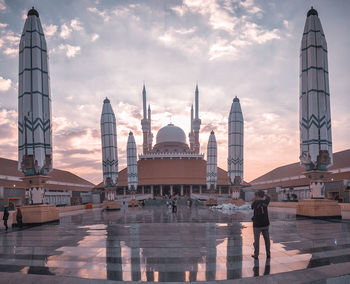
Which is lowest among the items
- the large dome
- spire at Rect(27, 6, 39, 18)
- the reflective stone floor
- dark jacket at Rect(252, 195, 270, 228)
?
the reflective stone floor

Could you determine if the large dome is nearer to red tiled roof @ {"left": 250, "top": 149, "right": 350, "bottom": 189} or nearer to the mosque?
the mosque

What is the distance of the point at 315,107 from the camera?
1892 cm

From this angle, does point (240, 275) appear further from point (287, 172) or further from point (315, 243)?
point (287, 172)

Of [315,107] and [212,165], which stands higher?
[315,107]

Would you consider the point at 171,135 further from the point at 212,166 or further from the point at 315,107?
the point at 315,107

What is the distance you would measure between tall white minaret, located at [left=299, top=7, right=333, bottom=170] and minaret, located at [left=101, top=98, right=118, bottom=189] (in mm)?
19507

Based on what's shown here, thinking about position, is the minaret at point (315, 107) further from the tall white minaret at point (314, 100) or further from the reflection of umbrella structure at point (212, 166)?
the reflection of umbrella structure at point (212, 166)

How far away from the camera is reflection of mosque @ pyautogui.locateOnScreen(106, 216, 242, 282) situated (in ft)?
20.1

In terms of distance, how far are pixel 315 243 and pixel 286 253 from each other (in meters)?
2.01

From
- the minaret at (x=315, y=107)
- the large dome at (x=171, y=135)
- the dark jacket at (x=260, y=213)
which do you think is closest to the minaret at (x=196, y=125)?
the large dome at (x=171, y=135)

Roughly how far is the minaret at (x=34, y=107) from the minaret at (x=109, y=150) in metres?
13.2

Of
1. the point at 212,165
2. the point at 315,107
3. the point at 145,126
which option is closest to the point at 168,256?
the point at 315,107

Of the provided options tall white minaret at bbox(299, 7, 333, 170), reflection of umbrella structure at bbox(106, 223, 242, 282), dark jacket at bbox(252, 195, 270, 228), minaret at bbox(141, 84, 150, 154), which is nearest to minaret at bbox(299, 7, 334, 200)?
tall white minaret at bbox(299, 7, 333, 170)

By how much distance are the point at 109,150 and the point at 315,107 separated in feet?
68.3
